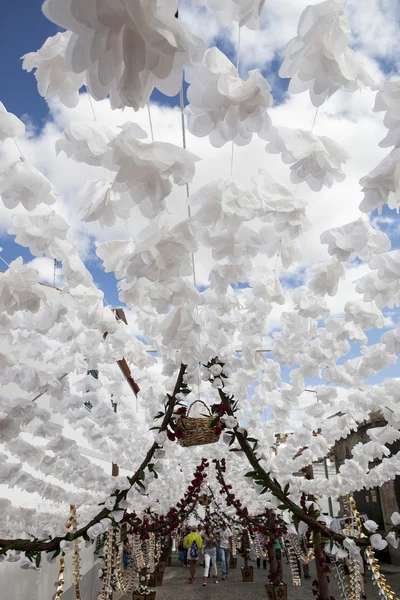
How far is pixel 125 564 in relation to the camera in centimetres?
2066

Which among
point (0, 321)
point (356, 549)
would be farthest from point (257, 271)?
point (356, 549)

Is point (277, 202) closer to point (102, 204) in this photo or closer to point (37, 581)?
point (102, 204)

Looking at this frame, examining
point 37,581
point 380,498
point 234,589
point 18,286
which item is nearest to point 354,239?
point 18,286

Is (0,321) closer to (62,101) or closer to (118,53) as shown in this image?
(62,101)

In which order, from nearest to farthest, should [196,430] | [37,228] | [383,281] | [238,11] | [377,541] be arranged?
[238,11] < [37,228] < [383,281] < [377,541] < [196,430]

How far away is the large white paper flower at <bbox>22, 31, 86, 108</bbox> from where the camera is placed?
1.79 metres

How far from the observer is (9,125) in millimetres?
2193

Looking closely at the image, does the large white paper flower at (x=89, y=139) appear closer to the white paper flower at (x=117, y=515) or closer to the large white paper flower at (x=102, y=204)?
the large white paper flower at (x=102, y=204)

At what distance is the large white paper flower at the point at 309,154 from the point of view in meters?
2.10

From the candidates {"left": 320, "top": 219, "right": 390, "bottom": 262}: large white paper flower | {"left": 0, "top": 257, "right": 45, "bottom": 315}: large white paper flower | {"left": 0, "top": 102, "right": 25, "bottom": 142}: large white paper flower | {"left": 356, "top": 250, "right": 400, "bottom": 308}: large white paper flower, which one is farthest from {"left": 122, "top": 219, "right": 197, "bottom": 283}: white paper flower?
{"left": 356, "top": 250, "right": 400, "bottom": 308}: large white paper flower

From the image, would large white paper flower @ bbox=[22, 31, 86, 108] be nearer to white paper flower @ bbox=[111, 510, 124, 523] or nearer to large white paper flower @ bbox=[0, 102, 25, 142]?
large white paper flower @ bbox=[0, 102, 25, 142]

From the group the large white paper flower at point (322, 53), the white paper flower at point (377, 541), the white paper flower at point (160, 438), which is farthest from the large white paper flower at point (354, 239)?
the white paper flower at point (377, 541)

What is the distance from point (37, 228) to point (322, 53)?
1.81 metres

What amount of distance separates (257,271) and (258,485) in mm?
2420
